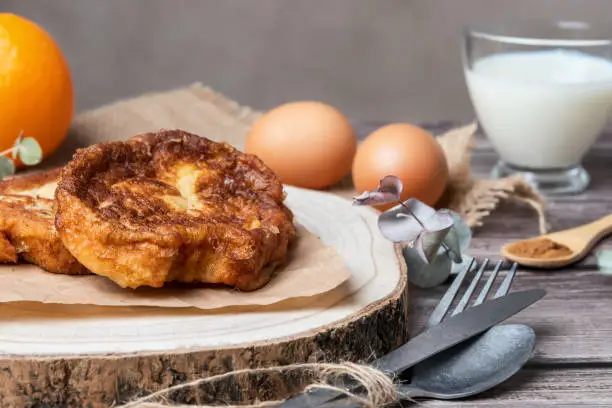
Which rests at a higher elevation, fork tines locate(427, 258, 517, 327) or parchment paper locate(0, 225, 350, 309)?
parchment paper locate(0, 225, 350, 309)

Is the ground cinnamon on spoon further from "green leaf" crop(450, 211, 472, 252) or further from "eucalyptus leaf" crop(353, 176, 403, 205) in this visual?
"eucalyptus leaf" crop(353, 176, 403, 205)

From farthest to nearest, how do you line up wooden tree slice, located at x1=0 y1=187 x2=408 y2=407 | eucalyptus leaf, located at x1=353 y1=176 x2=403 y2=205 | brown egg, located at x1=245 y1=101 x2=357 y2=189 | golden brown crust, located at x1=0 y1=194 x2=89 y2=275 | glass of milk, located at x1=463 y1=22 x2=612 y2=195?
glass of milk, located at x1=463 y1=22 x2=612 y2=195 → brown egg, located at x1=245 y1=101 x2=357 y2=189 → eucalyptus leaf, located at x1=353 y1=176 x2=403 y2=205 → golden brown crust, located at x1=0 y1=194 x2=89 y2=275 → wooden tree slice, located at x1=0 y1=187 x2=408 y2=407

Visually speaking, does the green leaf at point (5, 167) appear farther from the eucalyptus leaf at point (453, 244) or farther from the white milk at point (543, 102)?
the white milk at point (543, 102)

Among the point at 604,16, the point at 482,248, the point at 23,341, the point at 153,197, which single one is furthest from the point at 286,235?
the point at 604,16

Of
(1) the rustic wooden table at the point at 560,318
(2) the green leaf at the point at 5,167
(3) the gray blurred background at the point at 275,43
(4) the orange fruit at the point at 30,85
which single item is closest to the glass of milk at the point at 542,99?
(1) the rustic wooden table at the point at 560,318

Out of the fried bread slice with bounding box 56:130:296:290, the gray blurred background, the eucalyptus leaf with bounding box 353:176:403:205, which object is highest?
the eucalyptus leaf with bounding box 353:176:403:205

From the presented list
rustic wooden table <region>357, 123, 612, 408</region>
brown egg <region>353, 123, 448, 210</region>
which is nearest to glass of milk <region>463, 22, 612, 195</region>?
rustic wooden table <region>357, 123, 612, 408</region>
